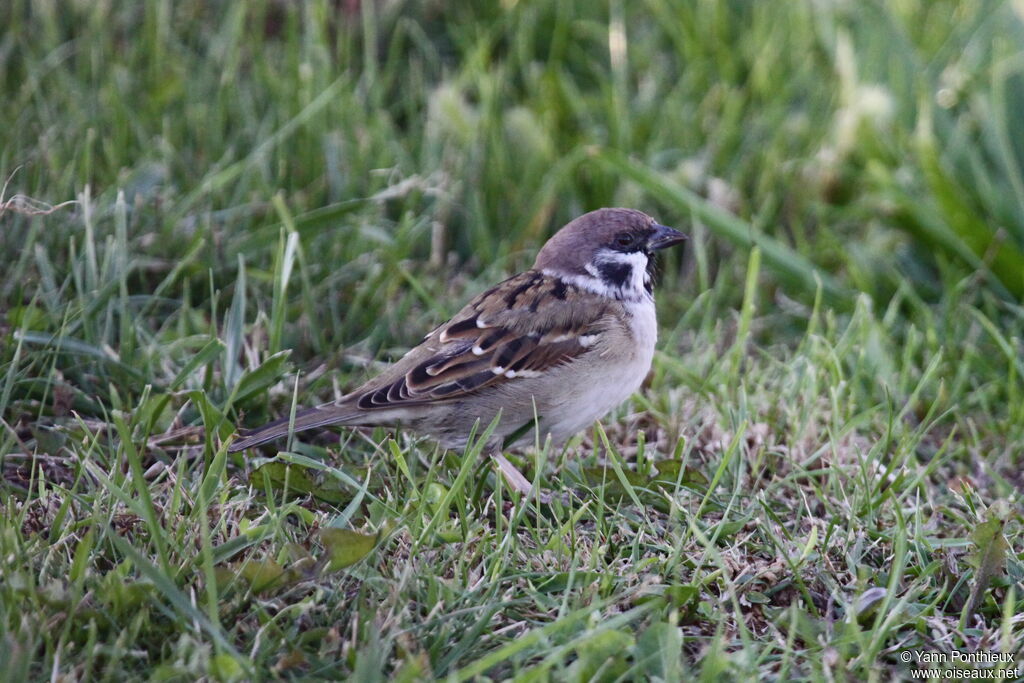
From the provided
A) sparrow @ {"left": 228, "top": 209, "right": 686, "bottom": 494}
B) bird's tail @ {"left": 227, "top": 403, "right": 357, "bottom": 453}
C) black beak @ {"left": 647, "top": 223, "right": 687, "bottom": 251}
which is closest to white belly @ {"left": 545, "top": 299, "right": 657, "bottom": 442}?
sparrow @ {"left": 228, "top": 209, "right": 686, "bottom": 494}

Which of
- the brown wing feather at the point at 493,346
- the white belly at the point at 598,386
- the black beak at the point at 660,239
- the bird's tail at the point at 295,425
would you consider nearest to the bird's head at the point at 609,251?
the black beak at the point at 660,239

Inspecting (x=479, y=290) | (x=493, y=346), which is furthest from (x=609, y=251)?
(x=479, y=290)

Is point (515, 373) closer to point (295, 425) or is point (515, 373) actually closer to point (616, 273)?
point (616, 273)

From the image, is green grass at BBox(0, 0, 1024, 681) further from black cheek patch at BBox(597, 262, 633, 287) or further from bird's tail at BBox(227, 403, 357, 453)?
black cheek patch at BBox(597, 262, 633, 287)

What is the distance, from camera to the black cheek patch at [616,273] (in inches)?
177

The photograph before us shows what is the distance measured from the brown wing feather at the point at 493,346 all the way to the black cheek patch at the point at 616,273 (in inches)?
5.3

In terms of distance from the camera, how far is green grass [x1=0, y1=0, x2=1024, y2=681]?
3.01 m

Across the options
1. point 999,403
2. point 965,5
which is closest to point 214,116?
point 999,403

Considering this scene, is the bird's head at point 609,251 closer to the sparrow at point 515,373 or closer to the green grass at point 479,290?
the sparrow at point 515,373

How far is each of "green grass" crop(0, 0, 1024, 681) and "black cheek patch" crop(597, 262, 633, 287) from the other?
1.56ft

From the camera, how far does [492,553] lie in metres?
3.32

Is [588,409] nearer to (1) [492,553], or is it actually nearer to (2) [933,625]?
(1) [492,553]

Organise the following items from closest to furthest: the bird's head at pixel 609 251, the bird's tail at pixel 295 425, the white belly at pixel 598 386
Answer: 1. the bird's tail at pixel 295 425
2. the white belly at pixel 598 386
3. the bird's head at pixel 609 251

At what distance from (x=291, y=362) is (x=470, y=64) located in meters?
2.21
